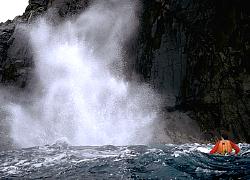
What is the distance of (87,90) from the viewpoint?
2984 cm

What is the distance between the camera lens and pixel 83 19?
1352 inches

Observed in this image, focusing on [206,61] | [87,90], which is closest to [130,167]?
[206,61]

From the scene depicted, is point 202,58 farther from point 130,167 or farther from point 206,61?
point 130,167

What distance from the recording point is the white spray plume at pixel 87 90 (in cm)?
2676

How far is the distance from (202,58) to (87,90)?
10217mm

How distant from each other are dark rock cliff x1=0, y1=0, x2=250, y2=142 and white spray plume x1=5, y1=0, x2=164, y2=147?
6.31 ft

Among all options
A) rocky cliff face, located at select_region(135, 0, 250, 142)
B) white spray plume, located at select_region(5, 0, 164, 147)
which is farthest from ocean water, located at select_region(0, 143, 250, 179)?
rocky cliff face, located at select_region(135, 0, 250, 142)

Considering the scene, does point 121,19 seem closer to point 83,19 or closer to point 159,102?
point 83,19

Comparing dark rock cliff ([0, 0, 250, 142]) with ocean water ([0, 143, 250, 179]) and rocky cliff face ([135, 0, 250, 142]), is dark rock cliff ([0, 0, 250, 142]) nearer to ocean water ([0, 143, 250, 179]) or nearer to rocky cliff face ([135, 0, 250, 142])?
rocky cliff face ([135, 0, 250, 142])

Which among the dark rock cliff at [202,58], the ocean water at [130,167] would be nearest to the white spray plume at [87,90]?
the dark rock cliff at [202,58]

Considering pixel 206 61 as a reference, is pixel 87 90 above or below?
below

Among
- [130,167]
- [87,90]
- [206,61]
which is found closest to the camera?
[130,167]

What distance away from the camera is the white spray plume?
26.8 metres

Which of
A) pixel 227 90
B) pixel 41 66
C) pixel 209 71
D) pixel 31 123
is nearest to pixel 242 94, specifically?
pixel 227 90
